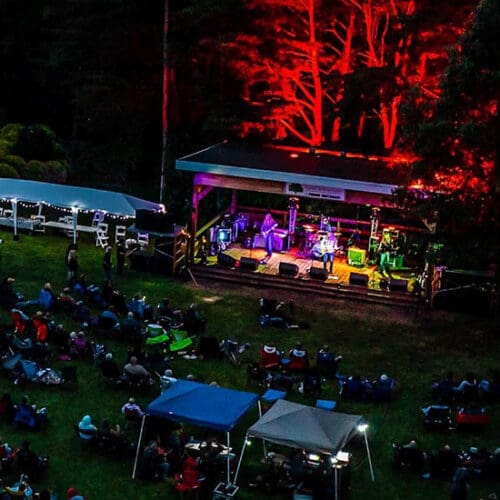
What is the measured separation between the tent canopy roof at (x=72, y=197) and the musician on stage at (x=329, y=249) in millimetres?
6171

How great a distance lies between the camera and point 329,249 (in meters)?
28.5

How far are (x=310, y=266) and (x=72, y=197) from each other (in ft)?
27.5

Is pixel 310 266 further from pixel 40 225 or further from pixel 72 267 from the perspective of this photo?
pixel 40 225

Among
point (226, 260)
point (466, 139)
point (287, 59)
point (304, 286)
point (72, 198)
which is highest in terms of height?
point (287, 59)

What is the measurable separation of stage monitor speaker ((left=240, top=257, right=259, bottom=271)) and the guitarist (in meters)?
1.28

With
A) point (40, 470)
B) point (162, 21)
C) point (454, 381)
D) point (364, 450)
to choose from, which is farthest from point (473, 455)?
point (162, 21)

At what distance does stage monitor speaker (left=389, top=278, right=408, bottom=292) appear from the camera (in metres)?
26.6

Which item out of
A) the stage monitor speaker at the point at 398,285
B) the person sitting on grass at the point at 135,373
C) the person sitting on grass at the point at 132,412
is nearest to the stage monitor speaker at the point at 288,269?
the stage monitor speaker at the point at 398,285

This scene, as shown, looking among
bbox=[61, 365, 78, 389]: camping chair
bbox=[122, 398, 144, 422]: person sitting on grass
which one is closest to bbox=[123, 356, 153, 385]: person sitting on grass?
bbox=[61, 365, 78, 389]: camping chair

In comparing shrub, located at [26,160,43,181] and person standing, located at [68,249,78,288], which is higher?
shrub, located at [26,160,43,181]

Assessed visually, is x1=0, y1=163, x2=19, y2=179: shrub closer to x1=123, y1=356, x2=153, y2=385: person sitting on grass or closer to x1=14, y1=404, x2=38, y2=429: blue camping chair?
x1=123, y1=356, x2=153, y2=385: person sitting on grass

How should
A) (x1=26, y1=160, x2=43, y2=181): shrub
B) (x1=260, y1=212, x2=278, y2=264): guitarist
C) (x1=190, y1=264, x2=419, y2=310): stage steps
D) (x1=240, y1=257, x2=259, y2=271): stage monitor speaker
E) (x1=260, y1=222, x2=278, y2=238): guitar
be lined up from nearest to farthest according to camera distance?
Result: (x1=190, y1=264, x2=419, y2=310): stage steps, (x1=240, y1=257, x2=259, y2=271): stage monitor speaker, (x1=260, y1=212, x2=278, y2=264): guitarist, (x1=260, y1=222, x2=278, y2=238): guitar, (x1=26, y1=160, x2=43, y2=181): shrub

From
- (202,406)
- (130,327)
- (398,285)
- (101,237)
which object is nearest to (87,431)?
(202,406)

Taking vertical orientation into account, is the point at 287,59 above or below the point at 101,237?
above
